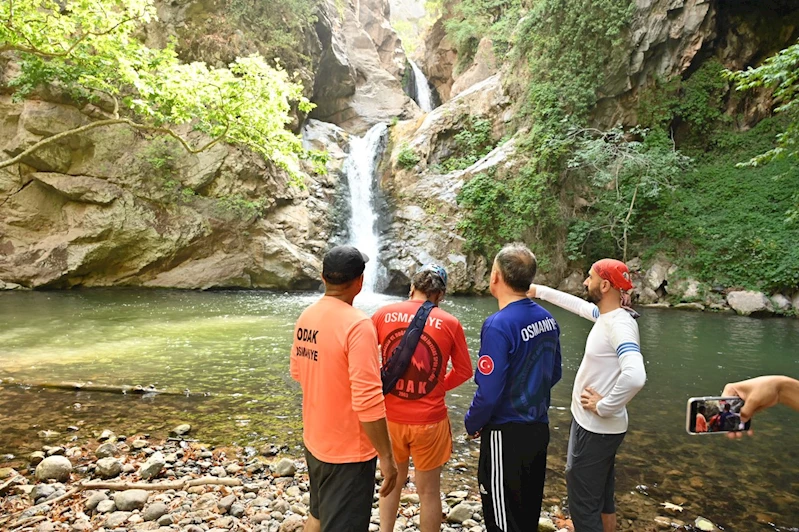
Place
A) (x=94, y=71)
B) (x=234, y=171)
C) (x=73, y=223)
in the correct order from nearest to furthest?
1. (x=94, y=71)
2. (x=73, y=223)
3. (x=234, y=171)

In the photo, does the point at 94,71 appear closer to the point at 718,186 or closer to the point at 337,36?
the point at 718,186

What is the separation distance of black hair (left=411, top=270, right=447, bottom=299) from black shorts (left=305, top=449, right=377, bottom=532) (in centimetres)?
102

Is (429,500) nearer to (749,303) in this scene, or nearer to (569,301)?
(569,301)

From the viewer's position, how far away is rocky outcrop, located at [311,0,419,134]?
2503cm

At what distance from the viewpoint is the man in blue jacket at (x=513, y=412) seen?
7.59ft

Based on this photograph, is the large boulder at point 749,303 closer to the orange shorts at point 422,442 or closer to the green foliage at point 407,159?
the green foliage at point 407,159

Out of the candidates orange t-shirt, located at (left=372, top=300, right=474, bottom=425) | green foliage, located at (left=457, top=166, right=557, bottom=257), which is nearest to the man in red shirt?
orange t-shirt, located at (left=372, top=300, right=474, bottom=425)

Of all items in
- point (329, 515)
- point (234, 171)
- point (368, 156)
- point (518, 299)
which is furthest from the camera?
point (368, 156)

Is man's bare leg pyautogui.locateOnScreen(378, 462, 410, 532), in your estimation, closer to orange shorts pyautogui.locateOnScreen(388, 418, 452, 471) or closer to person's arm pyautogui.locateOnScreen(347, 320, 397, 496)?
orange shorts pyautogui.locateOnScreen(388, 418, 452, 471)

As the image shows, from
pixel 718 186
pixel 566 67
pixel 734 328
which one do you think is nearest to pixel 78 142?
pixel 566 67

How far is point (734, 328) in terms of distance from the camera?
38.6 feet

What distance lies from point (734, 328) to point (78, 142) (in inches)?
833

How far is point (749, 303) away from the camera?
14.0 m

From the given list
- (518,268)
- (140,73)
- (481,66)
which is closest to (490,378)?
(518,268)
